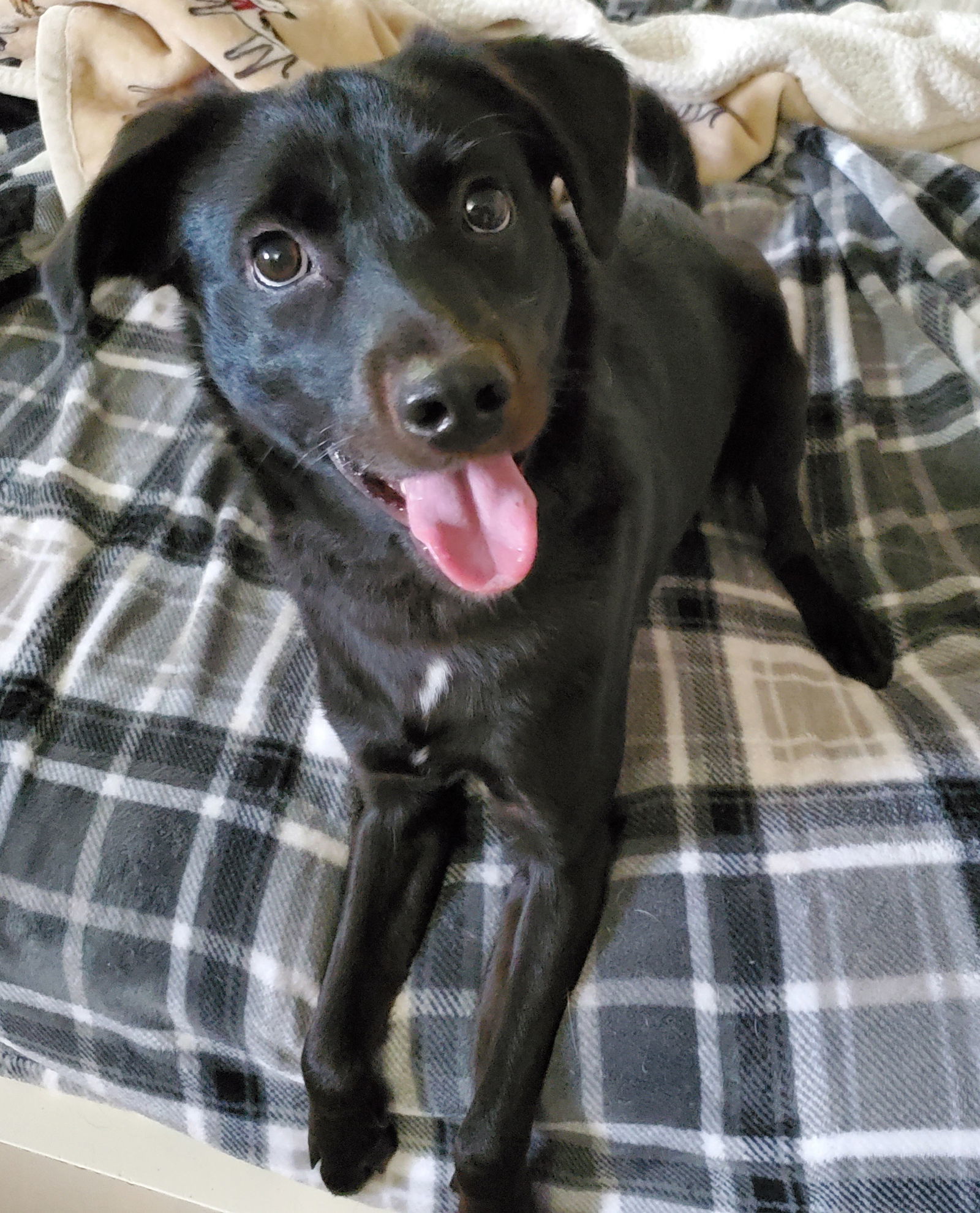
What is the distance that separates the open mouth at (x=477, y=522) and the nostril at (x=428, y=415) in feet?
0.24

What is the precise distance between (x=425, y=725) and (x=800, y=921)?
17.3 inches

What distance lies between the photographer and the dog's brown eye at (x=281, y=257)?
2.60 ft

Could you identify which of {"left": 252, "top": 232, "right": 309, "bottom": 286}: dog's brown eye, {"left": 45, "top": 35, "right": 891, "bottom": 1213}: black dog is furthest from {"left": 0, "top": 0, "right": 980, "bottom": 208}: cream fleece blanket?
{"left": 252, "top": 232, "right": 309, "bottom": 286}: dog's brown eye

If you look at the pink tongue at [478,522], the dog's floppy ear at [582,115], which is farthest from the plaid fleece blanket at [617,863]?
the dog's floppy ear at [582,115]

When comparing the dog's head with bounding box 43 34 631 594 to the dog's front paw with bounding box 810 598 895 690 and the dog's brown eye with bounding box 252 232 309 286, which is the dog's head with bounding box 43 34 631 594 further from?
the dog's front paw with bounding box 810 598 895 690

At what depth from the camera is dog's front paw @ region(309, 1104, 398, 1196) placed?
983mm

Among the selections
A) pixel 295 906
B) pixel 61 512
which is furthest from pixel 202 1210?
pixel 61 512

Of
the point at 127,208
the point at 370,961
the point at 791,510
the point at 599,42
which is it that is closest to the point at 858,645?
the point at 791,510

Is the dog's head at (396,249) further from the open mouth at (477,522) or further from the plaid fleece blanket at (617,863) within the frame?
the plaid fleece blanket at (617,863)

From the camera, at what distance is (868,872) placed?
3.26 feet

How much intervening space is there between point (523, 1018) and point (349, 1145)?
251 millimetres

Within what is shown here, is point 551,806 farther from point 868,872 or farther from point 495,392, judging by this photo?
point 495,392

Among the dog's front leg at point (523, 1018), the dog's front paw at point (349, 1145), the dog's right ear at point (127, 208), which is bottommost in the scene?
the dog's front paw at point (349, 1145)

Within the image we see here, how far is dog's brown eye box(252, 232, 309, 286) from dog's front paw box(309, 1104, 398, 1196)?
0.83 m
